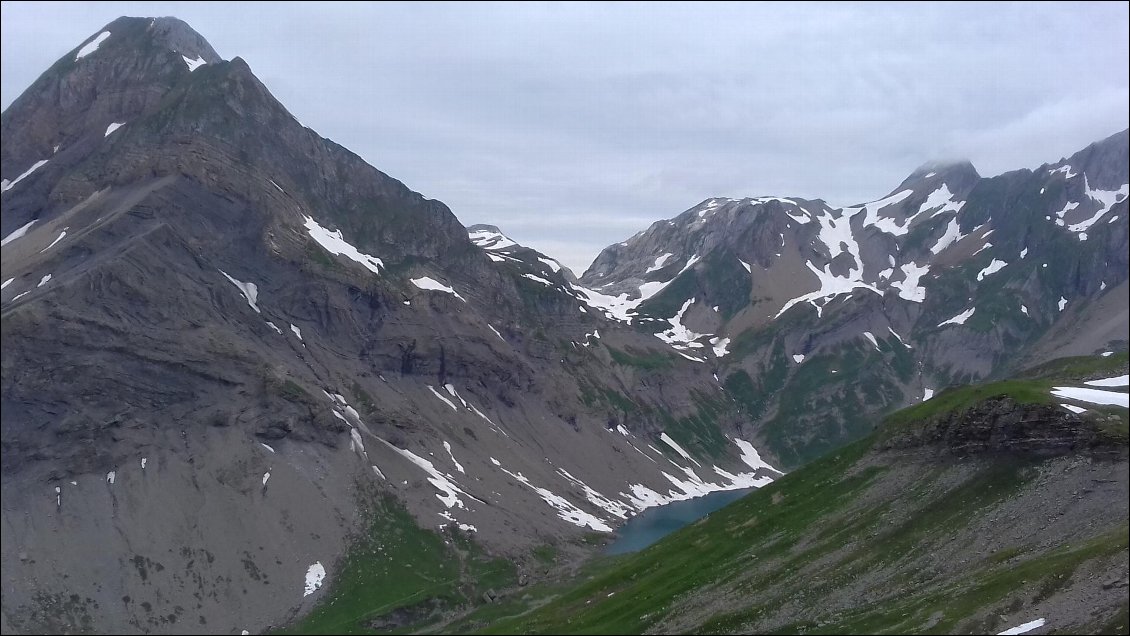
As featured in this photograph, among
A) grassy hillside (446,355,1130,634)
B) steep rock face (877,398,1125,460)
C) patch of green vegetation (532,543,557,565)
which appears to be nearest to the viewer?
grassy hillside (446,355,1130,634)

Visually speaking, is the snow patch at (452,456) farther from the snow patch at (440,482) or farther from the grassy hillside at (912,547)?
the grassy hillside at (912,547)

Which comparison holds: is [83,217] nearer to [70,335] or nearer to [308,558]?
[70,335]

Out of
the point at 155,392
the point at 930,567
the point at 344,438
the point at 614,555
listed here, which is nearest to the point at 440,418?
the point at 344,438

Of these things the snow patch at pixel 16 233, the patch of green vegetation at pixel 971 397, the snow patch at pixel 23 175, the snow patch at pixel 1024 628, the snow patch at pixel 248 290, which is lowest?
the snow patch at pixel 1024 628

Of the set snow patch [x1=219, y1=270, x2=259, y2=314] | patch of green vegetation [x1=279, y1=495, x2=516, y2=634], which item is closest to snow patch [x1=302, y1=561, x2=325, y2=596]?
patch of green vegetation [x1=279, y1=495, x2=516, y2=634]

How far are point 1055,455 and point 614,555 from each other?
96.3 meters

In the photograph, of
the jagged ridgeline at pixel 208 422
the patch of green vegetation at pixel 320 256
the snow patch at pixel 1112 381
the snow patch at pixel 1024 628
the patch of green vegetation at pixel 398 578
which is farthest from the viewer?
the patch of green vegetation at pixel 320 256

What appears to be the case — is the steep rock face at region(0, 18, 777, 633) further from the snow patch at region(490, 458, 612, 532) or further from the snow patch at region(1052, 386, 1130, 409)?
the snow patch at region(1052, 386, 1130, 409)

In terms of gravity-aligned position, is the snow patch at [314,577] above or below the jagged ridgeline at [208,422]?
below

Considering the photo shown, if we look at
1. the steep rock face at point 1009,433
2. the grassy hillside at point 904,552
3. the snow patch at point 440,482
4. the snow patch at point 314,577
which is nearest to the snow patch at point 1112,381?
the grassy hillside at point 904,552

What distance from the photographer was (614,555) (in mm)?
166250

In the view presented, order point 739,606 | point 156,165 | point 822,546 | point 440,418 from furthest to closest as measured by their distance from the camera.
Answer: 1. point 440,418
2. point 156,165
3. point 822,546
4. point 739,606

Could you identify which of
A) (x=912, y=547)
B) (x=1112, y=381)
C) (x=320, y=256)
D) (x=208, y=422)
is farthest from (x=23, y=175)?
(x=1112, y=381)

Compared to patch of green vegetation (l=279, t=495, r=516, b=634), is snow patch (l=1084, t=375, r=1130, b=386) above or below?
above
